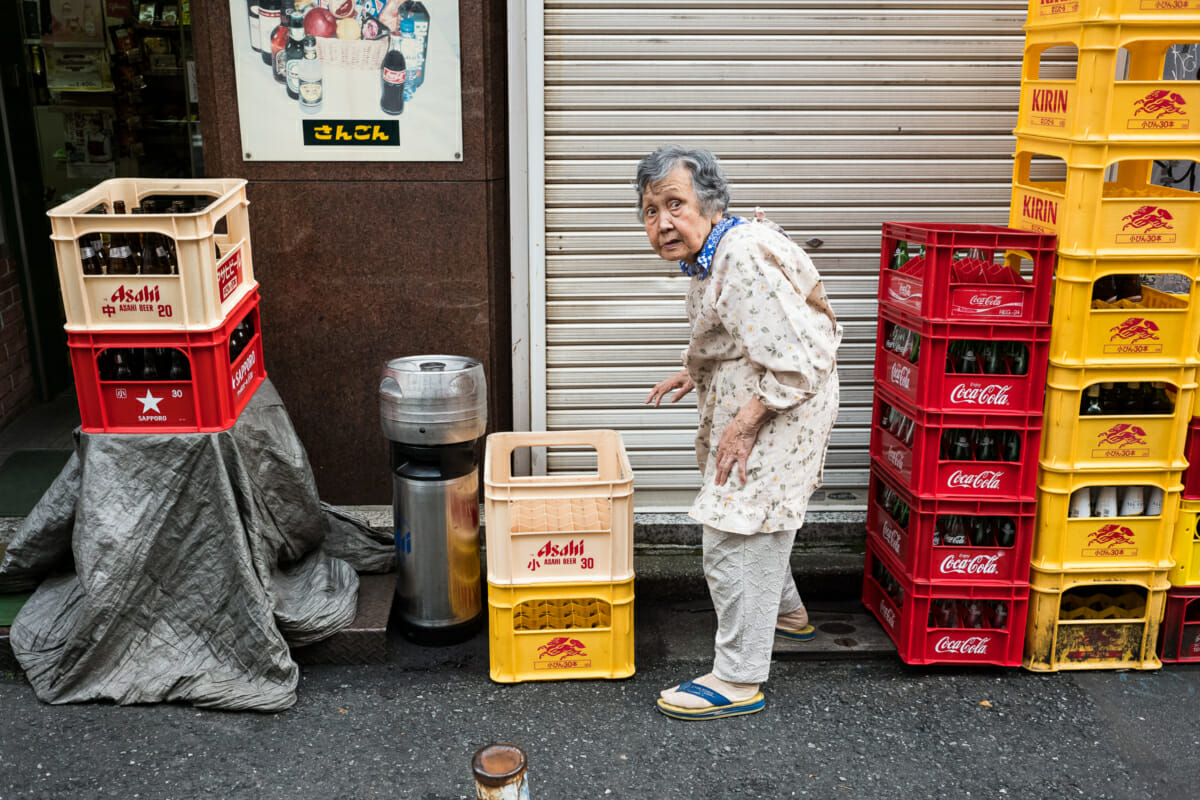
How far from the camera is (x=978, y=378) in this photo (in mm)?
3973

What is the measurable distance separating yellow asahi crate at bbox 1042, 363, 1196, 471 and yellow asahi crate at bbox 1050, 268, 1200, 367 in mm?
46

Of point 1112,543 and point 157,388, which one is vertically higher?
point 157,388

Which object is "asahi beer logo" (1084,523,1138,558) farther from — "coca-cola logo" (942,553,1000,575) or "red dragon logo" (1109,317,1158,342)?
"red dragon logo" (1109,317,1158,342)

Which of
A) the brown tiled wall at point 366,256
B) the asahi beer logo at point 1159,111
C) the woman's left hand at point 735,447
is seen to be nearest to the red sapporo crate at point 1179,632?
the asahi beer logo at point 1159,111

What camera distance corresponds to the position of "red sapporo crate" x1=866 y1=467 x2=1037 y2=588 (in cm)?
408

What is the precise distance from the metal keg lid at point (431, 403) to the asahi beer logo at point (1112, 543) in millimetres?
2486

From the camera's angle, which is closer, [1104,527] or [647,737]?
[647,737]

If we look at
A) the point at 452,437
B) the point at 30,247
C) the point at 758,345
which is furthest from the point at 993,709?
the point at 30,247

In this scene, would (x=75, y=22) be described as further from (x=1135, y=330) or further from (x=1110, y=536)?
(x=1110, y=536)

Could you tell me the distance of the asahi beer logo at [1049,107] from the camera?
3926 millimetres

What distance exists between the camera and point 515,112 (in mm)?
4824

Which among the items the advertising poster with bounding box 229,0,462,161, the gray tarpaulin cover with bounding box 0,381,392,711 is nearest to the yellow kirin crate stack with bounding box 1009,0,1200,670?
the advertising poster with bounding box 229,0,462,161

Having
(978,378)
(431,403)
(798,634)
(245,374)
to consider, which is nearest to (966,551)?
(978,378)

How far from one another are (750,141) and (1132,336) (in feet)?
6.17
